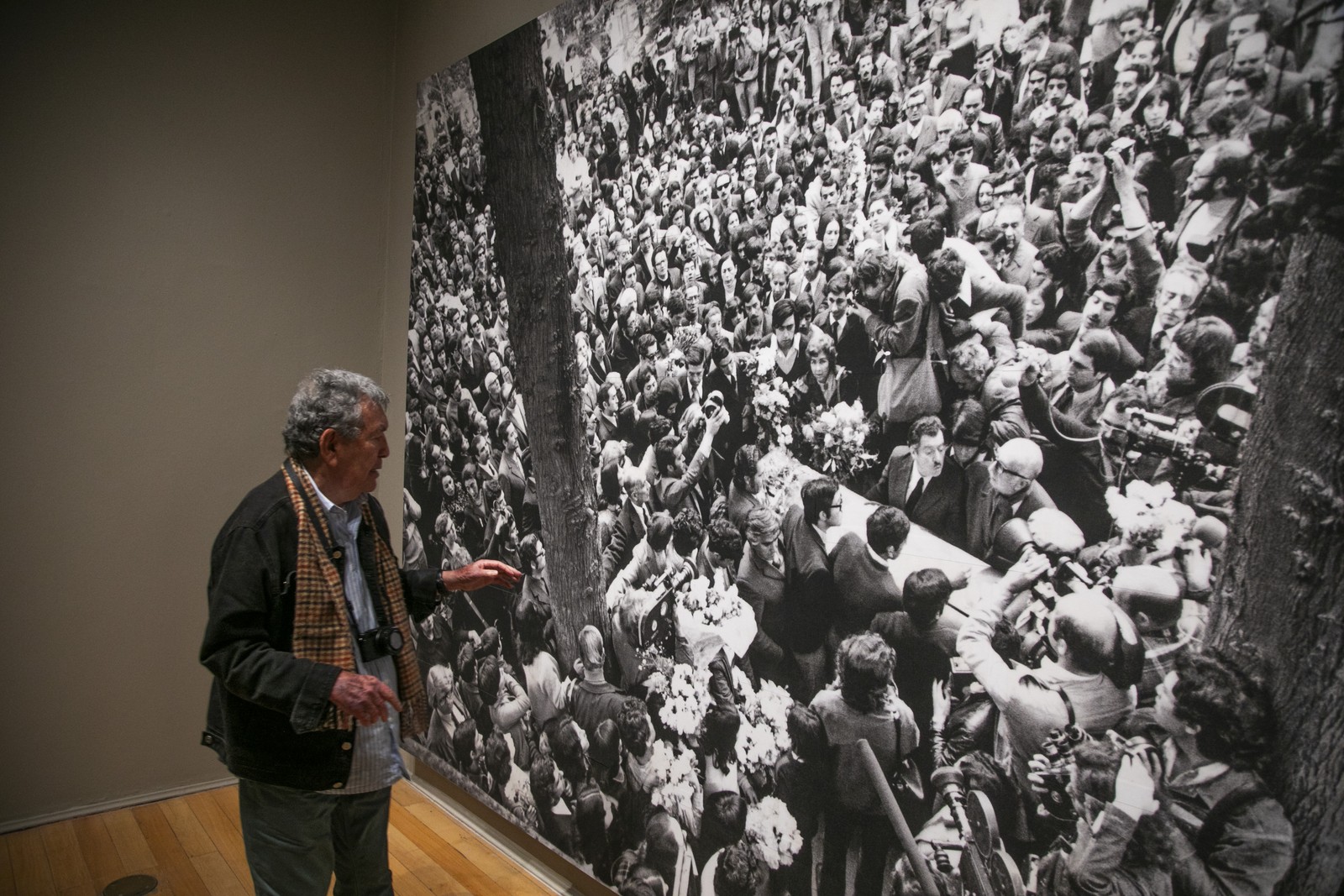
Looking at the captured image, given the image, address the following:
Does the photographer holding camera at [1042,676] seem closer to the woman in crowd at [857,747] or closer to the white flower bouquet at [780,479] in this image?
the woman in crowd at [857,747]

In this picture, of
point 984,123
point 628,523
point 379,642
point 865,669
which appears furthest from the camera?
point 628,523

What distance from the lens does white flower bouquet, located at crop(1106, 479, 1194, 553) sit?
1.55 metres

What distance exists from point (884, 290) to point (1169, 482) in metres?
0.67

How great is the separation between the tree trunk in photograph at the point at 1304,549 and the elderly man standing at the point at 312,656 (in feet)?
5.00

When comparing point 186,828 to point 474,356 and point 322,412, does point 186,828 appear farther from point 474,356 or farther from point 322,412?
point 322,412

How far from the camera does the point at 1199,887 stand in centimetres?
153

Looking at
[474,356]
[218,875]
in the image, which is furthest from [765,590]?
[218,875]

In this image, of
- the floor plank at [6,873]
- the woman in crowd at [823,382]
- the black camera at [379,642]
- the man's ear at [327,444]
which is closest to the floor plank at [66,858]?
the floor plank at [6,873]

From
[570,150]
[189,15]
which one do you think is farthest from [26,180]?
[570,150]

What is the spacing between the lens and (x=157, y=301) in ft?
12.1

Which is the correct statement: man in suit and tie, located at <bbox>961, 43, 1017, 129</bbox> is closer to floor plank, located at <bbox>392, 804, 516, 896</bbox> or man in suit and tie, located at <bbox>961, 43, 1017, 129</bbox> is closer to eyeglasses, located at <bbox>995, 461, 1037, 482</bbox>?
eyeglasses, located at <bbox>995, 461, 1037, 482</bbox>

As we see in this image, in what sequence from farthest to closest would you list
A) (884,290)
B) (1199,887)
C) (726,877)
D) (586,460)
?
(586,460)
(726,877)
(884,290)
(1199,887)

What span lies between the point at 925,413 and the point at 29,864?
10.6ft

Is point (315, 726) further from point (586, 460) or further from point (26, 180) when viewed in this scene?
point (26, 180)
